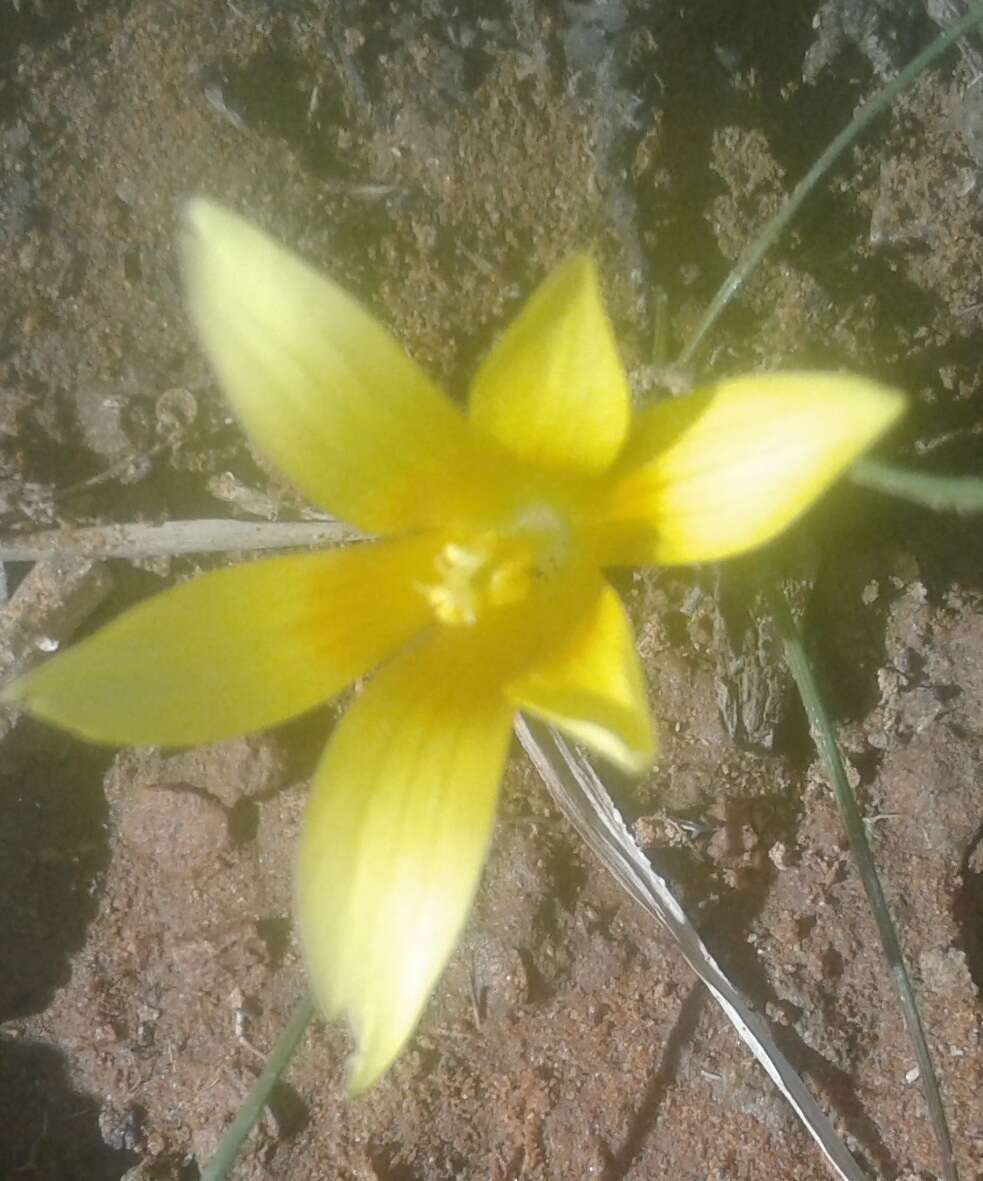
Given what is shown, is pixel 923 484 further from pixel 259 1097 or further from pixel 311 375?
pixel 259 1097

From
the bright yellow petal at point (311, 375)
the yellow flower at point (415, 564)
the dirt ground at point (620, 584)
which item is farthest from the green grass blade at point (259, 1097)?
the bright yellow petal at point (311, 375)

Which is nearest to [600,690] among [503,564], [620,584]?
[503,564]

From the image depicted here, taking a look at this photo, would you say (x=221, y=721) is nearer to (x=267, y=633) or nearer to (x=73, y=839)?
(x=267, y=633)

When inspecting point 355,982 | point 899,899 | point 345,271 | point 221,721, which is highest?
point 345,271

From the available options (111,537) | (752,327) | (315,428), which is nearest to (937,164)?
(752,327)

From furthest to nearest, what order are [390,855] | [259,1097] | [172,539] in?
[172,539] < [259,1097] < [390,855]

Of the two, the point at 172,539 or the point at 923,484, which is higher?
the point at 172,539
